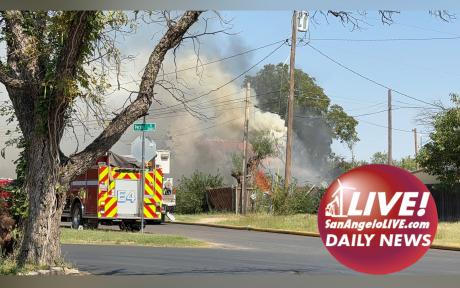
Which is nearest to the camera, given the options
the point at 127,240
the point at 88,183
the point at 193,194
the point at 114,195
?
the point at 127,240

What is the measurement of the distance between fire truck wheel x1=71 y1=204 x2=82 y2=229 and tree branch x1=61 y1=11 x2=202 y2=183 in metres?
13.6

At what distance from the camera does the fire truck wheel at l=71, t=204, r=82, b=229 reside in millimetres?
24369

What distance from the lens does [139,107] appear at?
1071 cm

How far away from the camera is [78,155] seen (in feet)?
36.2

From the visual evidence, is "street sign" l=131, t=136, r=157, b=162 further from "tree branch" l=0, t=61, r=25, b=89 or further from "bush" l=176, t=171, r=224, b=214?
"bush" l=176, t=171, r=224, b=214

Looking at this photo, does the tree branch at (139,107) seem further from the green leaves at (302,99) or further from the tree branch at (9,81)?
the green leaves at (302,99)

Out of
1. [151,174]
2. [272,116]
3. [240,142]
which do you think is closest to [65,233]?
[151,174]

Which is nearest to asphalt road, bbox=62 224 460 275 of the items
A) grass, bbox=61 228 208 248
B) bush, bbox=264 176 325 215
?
grass, bbox=61 228 208 248

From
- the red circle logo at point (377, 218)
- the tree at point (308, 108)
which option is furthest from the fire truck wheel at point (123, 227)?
the tree at point (308, 108)

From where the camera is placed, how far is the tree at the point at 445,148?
3234cm

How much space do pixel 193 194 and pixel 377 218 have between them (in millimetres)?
31430

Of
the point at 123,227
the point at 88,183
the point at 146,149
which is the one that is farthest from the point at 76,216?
the point at 146,149

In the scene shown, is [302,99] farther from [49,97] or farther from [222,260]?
[49,97]
